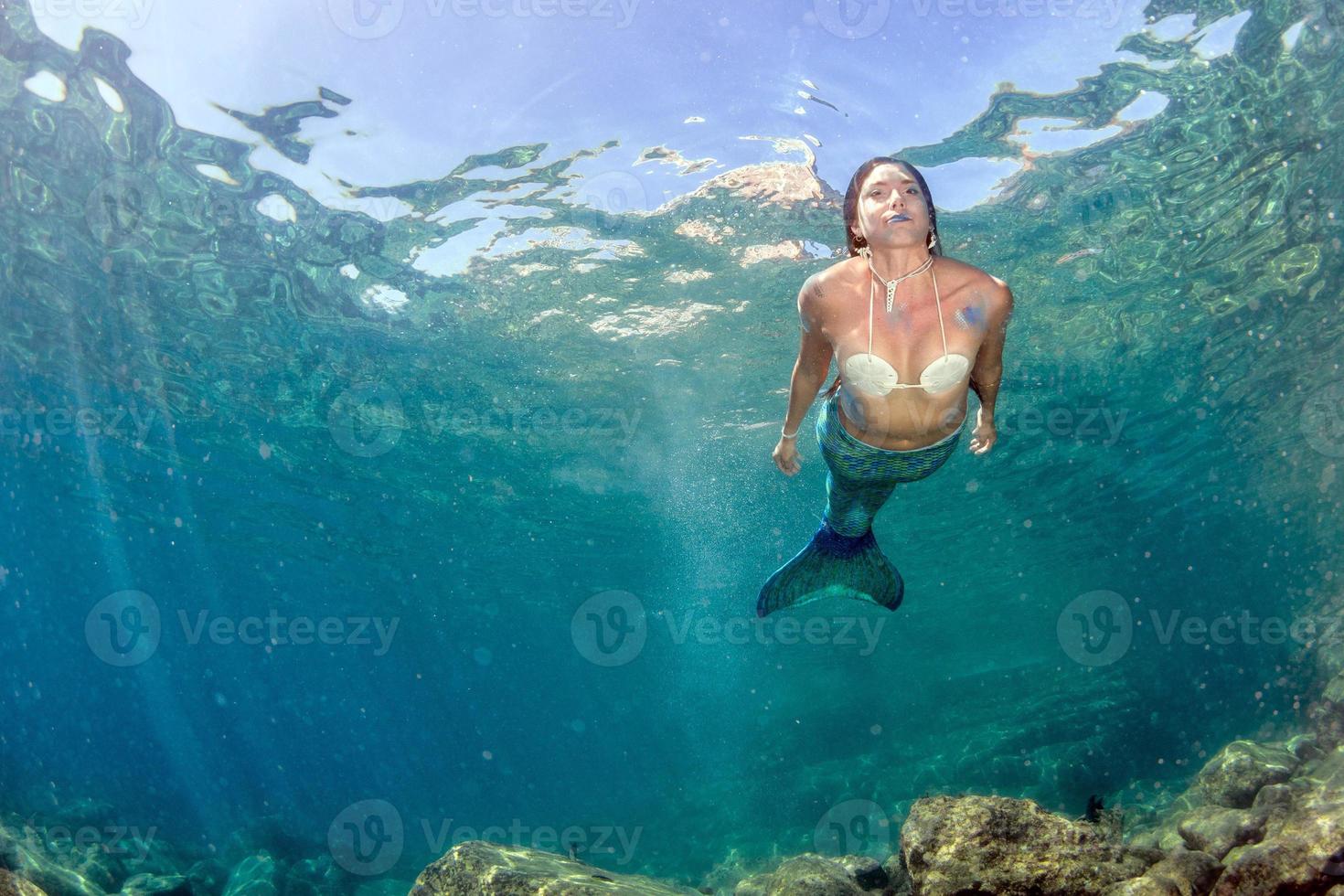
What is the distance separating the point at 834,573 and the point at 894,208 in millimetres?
4043

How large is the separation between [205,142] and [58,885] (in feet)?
39.9

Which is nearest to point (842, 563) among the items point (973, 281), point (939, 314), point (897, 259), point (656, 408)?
point (939, 314)

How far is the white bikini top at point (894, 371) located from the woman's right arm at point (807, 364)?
0.38 m

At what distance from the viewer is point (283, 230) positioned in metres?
12.4

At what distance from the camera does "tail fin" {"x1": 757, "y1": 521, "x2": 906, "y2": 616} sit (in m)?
7.05

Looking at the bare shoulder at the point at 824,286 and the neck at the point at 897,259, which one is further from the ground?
the bare shoulder at the point at 824,286

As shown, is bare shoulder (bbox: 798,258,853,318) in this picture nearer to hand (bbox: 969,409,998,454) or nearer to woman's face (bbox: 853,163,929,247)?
woman's face (bbox: 853,163,929,247)

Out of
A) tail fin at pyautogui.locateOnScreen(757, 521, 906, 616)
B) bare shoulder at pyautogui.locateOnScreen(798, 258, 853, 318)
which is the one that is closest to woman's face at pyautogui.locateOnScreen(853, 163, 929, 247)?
bare shoulder at pyautogui.locateOnScreen(798, 258, 853, 318)

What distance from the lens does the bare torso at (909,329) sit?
465cm

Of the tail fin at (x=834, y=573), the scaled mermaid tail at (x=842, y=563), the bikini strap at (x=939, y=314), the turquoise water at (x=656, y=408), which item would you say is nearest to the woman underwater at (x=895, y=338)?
the bikini strap at (x=939, y=314)

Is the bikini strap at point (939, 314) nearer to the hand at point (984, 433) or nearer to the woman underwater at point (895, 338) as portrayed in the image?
the woman underwater at point (895, 338)

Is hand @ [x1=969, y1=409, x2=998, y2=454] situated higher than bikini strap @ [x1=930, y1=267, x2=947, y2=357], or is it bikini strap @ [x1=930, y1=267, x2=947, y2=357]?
hand @ [x1=969, y1=409, x2=998, y2=454]

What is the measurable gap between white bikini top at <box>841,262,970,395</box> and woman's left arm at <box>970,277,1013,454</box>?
1.10 ft

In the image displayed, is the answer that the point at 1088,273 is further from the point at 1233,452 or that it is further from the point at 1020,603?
the point at 1020,603
